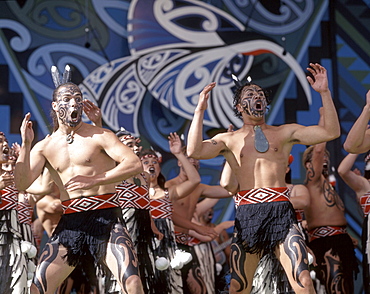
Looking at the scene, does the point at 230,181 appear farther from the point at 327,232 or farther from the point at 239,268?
the point at 327,232

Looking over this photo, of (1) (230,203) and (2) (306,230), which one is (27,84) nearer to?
(1) (230,203)

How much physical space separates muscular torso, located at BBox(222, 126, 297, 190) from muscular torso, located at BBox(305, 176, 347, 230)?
2.09 m

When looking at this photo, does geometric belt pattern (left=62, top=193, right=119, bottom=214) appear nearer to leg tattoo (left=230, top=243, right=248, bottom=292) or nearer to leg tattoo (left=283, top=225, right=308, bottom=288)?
leg tattoo (left=230, top=243, right=248, bottom=292)

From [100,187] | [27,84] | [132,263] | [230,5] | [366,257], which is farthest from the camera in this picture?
[230,5]

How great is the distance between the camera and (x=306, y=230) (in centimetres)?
780

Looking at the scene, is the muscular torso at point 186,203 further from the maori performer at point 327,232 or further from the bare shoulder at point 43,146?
the bare shoulder at point 43,146

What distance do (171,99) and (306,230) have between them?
2865 millimetres

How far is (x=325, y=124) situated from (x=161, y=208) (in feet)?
7.36

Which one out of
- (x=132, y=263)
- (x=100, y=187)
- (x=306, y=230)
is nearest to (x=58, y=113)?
(x=100, y=187)

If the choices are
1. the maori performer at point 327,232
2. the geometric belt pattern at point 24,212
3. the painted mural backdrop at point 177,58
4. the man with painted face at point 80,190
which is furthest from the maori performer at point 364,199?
the geometric belt pattern at point 24,212

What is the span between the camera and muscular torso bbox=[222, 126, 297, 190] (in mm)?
5383

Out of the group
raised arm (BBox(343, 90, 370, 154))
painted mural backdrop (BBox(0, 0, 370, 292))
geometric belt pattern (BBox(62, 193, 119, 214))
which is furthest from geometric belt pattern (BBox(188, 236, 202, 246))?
geometric belt pattern (BBox(62, 193, 119, 214))

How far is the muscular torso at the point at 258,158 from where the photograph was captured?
17.7 feet

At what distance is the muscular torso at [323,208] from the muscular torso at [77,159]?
2.90m
